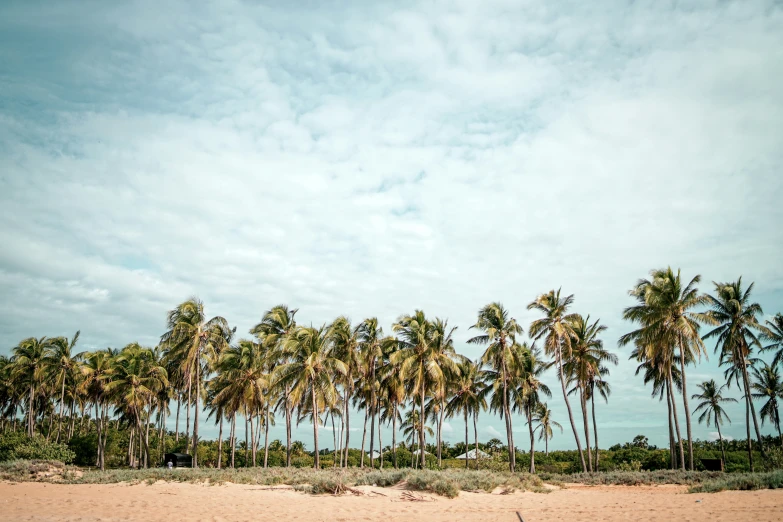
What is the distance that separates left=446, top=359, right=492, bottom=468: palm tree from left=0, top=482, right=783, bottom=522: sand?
22180mm

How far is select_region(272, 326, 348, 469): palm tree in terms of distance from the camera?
103 feet

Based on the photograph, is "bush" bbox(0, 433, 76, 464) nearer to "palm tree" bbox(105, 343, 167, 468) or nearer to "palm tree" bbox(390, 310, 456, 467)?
"palm tree" bbox(105, 343, 167, 468)

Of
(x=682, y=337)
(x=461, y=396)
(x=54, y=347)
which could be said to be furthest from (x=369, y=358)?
(x=54, y=347)

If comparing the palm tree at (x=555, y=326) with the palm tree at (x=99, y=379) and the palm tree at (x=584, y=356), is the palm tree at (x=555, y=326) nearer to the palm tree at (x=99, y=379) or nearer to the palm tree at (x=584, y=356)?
the palm tree at (x=584, y=356)

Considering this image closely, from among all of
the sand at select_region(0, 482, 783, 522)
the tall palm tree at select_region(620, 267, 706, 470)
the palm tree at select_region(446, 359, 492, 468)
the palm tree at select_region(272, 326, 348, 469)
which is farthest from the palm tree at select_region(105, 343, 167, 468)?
the tall palm tree at select_region(620, 267, 706, 470)

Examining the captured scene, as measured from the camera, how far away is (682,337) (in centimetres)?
3005

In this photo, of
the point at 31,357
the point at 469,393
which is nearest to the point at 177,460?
the point at 31,357

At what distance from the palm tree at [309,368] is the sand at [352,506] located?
939 cm

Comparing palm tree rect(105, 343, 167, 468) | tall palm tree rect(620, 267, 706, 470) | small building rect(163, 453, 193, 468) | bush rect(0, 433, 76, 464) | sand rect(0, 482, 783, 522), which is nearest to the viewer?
sand rect(0, 482, 783, 522)

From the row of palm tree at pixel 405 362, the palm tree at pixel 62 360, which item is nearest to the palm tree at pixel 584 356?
the row of palm tree at pixel 405 362

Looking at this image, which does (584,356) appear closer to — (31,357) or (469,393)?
(469,393)

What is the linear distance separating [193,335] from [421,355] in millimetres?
16098

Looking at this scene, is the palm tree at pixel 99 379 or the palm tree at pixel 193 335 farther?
the palm tree at pixel 99 379

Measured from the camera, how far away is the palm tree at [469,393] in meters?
44.6
